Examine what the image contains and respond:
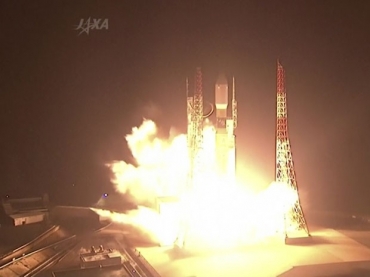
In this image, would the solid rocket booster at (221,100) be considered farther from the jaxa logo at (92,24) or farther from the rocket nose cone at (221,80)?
the jaxa logo at (92,24)

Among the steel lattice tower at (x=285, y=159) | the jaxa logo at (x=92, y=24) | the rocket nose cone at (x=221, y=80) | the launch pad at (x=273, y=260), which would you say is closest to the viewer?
the launch pad at (x=273, y=260)

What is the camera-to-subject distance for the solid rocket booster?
20.0 metres

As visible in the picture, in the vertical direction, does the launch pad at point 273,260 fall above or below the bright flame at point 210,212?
below

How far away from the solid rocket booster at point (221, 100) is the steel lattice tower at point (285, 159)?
6.64ft

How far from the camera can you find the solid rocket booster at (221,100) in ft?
65.6

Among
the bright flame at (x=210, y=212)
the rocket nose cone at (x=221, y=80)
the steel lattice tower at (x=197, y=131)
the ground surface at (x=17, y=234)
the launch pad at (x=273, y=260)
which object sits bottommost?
the launch pad at (x=273, y=260)

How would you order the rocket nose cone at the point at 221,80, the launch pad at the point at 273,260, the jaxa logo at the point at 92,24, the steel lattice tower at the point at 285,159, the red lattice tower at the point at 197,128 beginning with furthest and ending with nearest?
the jaxa logo at the point at 92,24 < the rocket nose cone at the point at 221,80 < the red lattice tower at the point at 197,128 < the steel lattice tower at the point at 285,159 < the launch pad at the point at 273,260

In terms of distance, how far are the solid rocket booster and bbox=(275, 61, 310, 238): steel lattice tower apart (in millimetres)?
2025

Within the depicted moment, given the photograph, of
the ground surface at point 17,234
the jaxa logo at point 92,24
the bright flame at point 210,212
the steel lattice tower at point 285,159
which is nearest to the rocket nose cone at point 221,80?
the bright flame at point 210,212

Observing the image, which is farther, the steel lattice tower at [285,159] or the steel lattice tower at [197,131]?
the steel lattice tower at [197,131]

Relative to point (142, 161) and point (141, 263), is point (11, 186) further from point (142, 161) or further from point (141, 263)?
point (141, 263)

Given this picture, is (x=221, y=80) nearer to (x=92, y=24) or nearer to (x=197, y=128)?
(x=197, y=128)

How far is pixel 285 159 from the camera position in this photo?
19.8 m

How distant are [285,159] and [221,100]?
3.26 m
